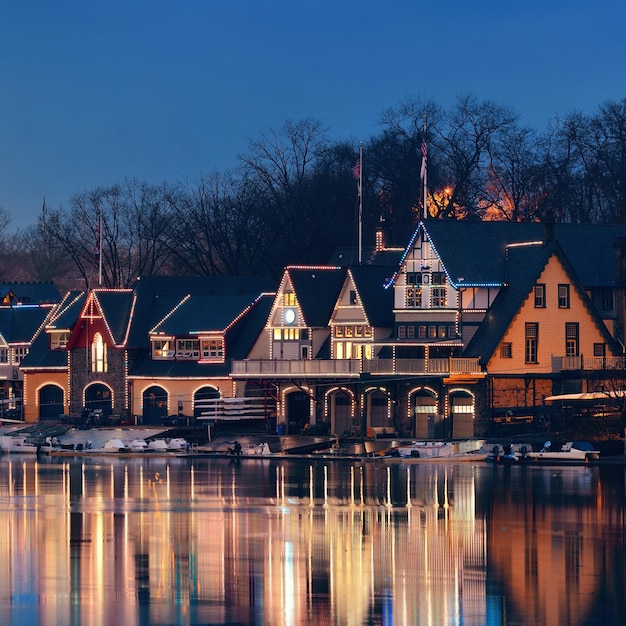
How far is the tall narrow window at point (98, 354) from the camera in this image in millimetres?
109000

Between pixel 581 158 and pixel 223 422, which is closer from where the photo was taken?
pixel 223 422

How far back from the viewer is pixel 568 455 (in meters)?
79.8

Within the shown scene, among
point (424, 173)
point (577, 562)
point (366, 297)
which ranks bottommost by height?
point (577, 562)

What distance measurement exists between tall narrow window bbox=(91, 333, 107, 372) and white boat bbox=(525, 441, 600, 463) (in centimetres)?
3769

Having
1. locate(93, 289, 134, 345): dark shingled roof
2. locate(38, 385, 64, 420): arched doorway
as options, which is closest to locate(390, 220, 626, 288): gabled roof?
locate(93, 289, 134, 345): dark shingled roof

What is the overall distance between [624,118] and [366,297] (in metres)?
45.6

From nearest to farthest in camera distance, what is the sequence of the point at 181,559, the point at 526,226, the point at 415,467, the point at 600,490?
the point at 181,559 → the point at 600,490 → the point at 415,467 → the point at 526,226

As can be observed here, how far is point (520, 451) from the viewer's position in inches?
3152

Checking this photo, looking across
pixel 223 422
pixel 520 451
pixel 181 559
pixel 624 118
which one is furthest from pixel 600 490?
pixel 624 118

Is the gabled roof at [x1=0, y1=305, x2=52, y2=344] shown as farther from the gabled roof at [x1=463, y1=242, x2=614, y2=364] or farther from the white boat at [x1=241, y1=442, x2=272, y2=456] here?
the gabled roof at [x1=463, y1=242, x2=614, y2=364]

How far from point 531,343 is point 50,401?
1518 inches

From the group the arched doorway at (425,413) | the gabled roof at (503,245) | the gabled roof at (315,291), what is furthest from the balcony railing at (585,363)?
the gabled roof at (315,291)

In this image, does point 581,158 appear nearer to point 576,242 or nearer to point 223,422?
point 576,242

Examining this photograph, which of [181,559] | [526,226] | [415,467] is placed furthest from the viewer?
[526,226]
